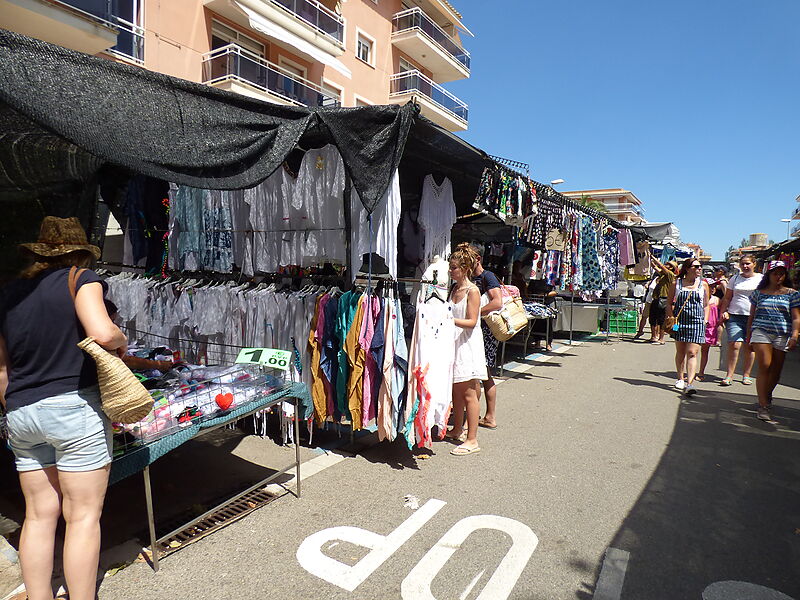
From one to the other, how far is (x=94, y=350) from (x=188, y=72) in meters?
15.6

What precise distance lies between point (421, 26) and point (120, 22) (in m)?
15.7

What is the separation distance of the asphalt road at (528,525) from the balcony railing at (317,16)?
670 inches

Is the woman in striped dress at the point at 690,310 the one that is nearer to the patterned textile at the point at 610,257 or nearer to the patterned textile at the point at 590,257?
the patterned textile at the point at 590,257

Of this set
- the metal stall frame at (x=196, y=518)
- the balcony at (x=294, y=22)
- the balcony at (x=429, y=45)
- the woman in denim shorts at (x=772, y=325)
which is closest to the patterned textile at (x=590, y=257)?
the woman in denim shorts at (x=772, y=325)

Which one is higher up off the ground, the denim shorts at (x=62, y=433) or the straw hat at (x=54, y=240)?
the straw hat at (x=54, y=240)

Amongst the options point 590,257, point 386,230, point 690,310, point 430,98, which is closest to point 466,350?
point 386,230

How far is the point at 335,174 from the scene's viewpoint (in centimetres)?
453

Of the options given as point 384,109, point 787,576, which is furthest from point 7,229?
point 787,576

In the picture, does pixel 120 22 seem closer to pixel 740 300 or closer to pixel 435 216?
pixel 435 216

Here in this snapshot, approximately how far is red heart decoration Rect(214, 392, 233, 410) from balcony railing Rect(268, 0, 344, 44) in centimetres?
1682

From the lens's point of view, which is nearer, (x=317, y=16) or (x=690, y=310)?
(x=690, y=310)

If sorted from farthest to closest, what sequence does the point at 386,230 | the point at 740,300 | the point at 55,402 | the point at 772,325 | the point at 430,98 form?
the point at 430,98
the point at 740,300
the point at 772,325
the point at 386,230
the point at 55,402

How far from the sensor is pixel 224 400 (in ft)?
10.0

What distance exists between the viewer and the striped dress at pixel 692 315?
6441mm
